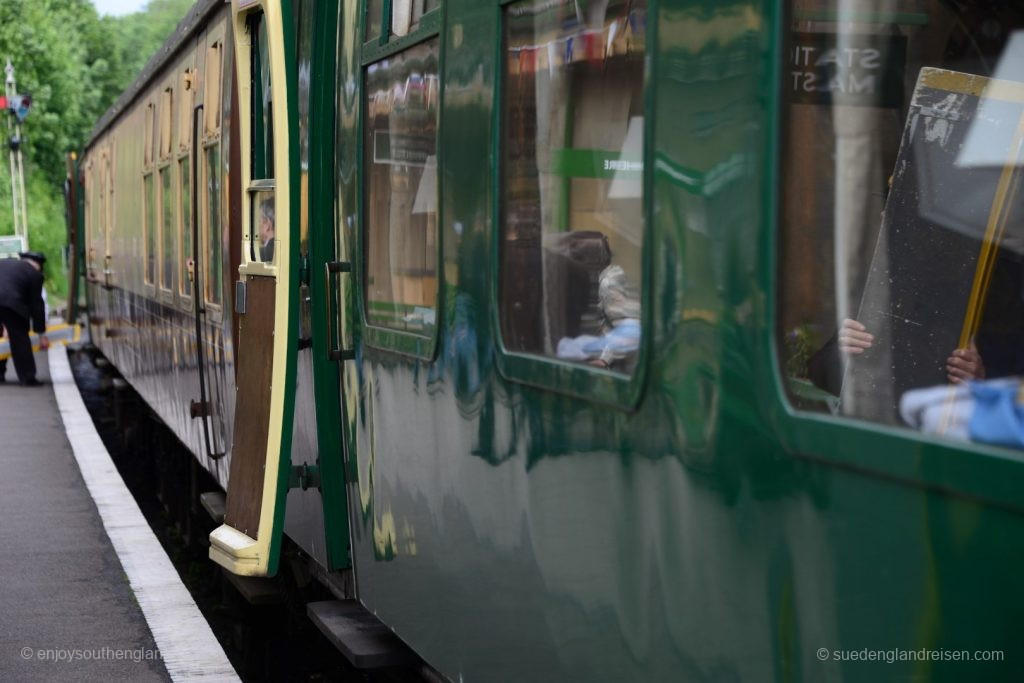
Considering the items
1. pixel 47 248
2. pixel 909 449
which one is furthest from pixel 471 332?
pixel 47 248

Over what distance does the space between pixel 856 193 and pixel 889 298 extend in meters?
0.17

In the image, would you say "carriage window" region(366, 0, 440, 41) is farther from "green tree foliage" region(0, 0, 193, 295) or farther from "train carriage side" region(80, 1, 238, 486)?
"green tree foliage" region(0, 0, 193, 295)

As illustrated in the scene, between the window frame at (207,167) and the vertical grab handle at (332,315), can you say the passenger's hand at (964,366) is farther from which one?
the window frame at (207,167)

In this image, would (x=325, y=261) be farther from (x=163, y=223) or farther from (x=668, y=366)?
(x=163, y=223)

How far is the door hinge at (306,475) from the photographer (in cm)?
523

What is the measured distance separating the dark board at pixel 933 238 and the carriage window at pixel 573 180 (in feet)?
1.83

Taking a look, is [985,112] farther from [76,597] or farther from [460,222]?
[76,597]

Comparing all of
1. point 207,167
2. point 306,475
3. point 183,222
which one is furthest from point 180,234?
point 306,475

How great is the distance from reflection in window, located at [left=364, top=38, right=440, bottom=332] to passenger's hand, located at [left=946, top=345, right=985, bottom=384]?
1990 mm

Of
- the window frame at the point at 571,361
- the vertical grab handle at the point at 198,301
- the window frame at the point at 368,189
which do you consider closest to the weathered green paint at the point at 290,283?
the window frame at the point at 368,189

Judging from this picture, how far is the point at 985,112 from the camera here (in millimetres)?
2260

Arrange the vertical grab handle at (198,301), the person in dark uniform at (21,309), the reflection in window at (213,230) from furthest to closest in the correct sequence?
the person in dark uniform at (21,309) → the vertical grab handle at (198,301) → the reflection in window at (213,230)

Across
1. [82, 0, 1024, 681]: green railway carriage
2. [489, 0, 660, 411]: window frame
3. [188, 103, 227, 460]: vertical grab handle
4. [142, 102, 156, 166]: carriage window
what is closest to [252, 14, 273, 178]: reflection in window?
[82, 0, 1024, 681]: green railway carriage

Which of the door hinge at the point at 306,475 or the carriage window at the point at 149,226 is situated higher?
the carriage window at the point at 149,226
